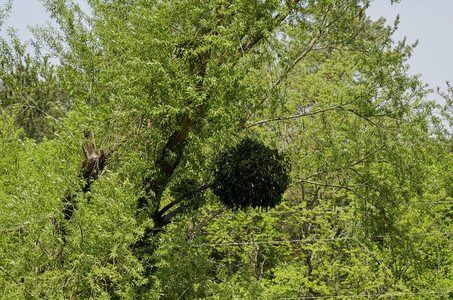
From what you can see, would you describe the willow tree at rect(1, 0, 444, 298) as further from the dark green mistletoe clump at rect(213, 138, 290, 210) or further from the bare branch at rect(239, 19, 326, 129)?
the dark green mistletoe clump at rect(213, 138, 290, 210)

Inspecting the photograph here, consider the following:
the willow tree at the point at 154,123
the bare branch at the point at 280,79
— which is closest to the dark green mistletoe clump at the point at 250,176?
the willow tree at the point at 154,123

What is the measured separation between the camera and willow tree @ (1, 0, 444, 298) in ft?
25.5

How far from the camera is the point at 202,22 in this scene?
895 centimetres

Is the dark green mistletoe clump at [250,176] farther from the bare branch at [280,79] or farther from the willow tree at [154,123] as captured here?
the bare branch at [280,79]

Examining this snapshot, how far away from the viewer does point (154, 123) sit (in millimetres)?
9430

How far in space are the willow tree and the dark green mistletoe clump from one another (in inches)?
29.8

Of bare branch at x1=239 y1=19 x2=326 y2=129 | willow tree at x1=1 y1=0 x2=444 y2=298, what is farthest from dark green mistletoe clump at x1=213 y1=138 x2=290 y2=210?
bare branch at x1=239 y1=19 x2=326 y2=129

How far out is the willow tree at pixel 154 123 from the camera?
306 inches

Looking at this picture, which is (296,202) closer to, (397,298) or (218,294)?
(397,298)

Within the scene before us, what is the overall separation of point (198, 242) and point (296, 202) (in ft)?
26.0

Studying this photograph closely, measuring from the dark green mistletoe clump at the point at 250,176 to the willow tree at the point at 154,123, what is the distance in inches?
29.8

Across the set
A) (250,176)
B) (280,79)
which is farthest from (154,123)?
(280,79)

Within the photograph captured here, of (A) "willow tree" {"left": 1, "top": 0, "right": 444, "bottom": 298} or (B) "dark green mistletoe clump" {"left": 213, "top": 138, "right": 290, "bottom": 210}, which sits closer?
(A) "willow tree" {"left": 1, "top": 0, "right": 444, "bottom": 298}

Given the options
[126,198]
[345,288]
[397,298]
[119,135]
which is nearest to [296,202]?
[345,288]
